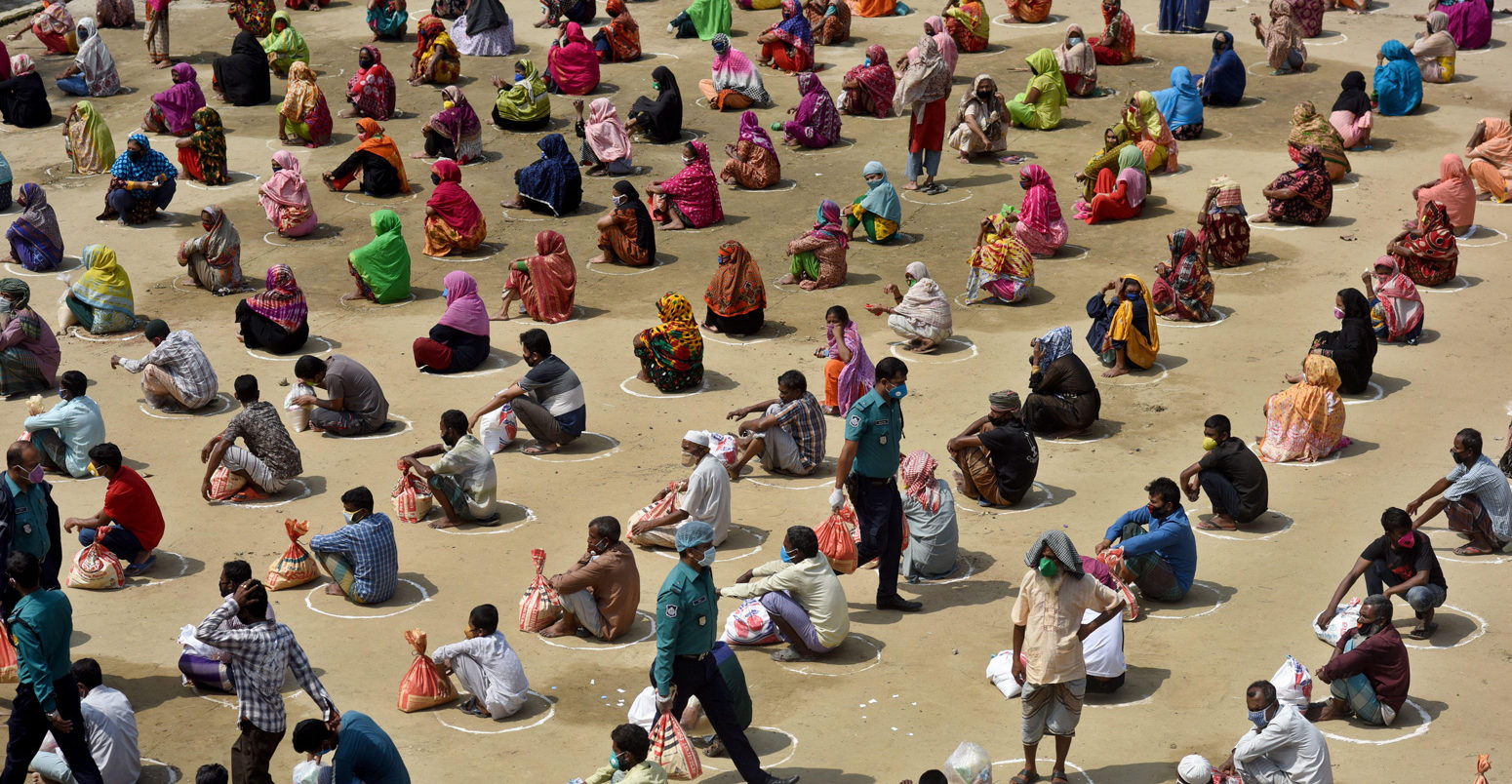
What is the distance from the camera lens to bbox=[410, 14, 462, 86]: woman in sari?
2386cm

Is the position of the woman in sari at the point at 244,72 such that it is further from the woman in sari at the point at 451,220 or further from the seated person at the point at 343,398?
the seated person at the point at 343,398

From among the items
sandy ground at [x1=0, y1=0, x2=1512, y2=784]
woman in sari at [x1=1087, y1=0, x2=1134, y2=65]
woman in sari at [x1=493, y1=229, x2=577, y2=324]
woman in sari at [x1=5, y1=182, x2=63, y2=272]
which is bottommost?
sandy ground at [x1=0, y1=0, x2=1512, y2=784]

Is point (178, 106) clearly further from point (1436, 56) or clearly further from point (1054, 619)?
point (1436, 56)

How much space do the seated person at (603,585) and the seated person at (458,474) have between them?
186 centimetres

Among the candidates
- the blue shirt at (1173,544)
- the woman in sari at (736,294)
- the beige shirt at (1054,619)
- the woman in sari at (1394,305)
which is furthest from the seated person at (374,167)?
the beige shirt at (1054,619)

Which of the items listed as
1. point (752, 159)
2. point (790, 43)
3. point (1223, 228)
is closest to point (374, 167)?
point (752, 159)

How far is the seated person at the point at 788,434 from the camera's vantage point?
13000 millimetres

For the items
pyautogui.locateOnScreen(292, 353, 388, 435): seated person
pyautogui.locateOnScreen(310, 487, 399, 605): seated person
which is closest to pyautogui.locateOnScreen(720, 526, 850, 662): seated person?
pyautogui.locateOnScreen(310, 487, 399, 605): seated person

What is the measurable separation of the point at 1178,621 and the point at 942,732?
2239 mm

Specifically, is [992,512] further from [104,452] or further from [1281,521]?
[104,452]

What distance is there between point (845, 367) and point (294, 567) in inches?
207

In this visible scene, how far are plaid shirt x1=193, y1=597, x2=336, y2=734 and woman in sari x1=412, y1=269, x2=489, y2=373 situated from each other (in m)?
6.94

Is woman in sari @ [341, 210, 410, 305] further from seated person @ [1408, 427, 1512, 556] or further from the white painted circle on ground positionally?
seated person @ [1408, 427, 1512, 556]

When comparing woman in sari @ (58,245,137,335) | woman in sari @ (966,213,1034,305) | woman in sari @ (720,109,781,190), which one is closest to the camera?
woman in sari @ (58,245,137,335)
